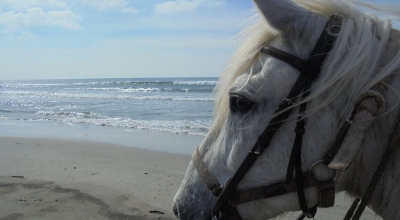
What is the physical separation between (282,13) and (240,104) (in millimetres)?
379

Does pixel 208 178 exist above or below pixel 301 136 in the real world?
below

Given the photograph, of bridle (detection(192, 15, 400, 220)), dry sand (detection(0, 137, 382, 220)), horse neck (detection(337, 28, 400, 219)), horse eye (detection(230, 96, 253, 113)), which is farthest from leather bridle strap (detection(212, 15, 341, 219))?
dry sand (detection(0, 137, 382, 220))

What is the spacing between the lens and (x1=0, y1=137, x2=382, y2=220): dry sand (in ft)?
13.2

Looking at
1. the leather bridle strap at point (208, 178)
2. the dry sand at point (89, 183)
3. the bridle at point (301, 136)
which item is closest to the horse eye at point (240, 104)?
the bridle at point (301, 136)

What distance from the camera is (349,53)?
3.93ft

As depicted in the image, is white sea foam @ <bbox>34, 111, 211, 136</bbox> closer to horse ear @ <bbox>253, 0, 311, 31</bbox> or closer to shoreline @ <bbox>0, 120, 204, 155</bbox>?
shoreline @ <bbox>0, 120, 204, 155</bbox>

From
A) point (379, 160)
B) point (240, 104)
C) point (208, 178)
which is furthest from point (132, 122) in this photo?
point (379, 160)

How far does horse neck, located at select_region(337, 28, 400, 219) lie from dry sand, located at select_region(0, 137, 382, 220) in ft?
7.56

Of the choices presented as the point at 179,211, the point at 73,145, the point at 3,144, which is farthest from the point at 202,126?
the point at 179,211

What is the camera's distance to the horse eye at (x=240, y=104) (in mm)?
1281

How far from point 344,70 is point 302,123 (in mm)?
241

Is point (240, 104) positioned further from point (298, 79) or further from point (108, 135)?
point (108, 135)

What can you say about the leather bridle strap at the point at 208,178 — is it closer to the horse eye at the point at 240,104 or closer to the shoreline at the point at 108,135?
the horse eye at the point at 240,104

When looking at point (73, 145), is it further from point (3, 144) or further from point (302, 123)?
point (302, 123)
